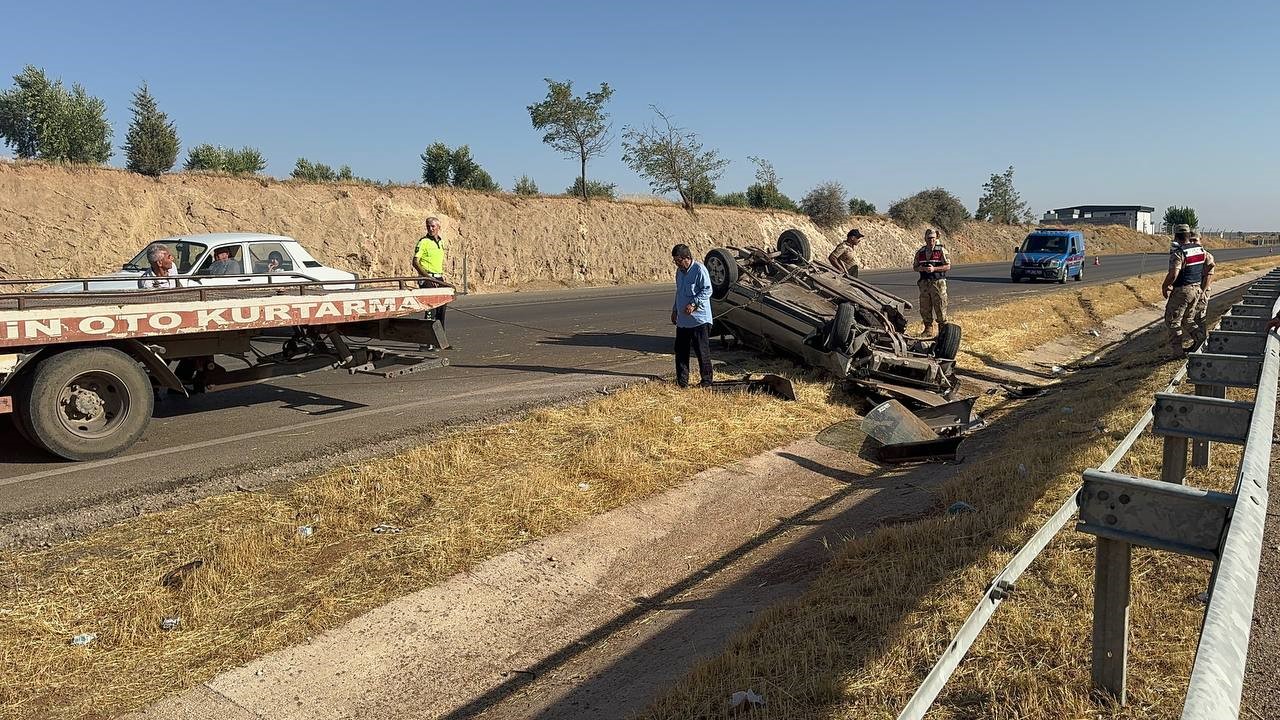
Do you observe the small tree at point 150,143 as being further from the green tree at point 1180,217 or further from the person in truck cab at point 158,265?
the green tree at point 1180,217

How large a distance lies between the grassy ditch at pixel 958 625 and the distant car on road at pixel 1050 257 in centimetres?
2770

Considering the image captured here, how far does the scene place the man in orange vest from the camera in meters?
12.8

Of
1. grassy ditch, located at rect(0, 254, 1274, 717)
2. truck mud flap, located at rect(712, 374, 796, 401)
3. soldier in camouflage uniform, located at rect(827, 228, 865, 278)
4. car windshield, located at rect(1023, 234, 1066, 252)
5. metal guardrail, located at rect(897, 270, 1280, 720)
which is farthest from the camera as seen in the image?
car windshield, located at rect(1023, 234, 1066, 252)

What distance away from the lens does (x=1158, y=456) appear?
5422 mm

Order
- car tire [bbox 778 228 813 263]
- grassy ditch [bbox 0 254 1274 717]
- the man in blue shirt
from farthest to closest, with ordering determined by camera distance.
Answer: car tire [bbox 778 228 813 263] → the man in blue shirt → grassy ditch [bbox 0 254 1274 717]

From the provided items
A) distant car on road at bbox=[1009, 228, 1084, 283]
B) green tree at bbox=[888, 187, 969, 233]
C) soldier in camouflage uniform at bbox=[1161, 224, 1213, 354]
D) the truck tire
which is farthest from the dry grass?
green tree at bbox=[888, 187, 969, 233]

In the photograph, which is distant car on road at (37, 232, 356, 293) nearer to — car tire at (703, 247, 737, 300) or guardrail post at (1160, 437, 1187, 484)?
car tire at (703, 247, 737, 300)

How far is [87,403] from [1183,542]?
7.04 metres

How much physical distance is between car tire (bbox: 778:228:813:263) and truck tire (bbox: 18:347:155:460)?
8.31 meters

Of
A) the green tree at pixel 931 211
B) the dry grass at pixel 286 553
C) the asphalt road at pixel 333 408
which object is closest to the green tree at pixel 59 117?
the asphalt road at pixel 333 408

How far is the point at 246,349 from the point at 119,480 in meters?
1.73

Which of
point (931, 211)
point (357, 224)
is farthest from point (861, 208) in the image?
point (357, 224)

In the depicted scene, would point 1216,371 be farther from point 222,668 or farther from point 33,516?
point 33,516

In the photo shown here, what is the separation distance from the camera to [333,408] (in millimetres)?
8312
